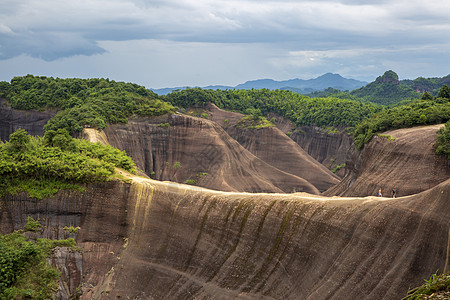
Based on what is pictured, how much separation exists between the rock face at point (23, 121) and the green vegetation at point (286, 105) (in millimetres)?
31200

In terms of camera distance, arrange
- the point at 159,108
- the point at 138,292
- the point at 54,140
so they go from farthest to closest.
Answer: the point at 159,108, the point at 54,140, the point at 138,292

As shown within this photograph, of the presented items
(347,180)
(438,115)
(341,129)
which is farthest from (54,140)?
(341,129)

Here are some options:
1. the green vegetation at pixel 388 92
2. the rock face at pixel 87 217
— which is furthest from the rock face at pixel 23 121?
the green vegetation at pixel 388 92

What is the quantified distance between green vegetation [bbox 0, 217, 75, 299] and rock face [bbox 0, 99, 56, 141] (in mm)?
46164

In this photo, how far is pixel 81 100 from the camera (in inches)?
2702

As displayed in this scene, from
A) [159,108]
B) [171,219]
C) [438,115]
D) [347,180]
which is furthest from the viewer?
[159,108]

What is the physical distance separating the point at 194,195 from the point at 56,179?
402 inches

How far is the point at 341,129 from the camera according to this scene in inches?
3285

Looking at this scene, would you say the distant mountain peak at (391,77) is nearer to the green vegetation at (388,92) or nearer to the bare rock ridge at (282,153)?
the green vegetation at (388,92)

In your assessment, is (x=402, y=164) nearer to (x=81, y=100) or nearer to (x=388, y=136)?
(x=388, y=136)

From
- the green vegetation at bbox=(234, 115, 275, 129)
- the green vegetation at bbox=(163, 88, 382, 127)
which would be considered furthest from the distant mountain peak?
the green vegetation at bbox=(234, 115, 275, 129)

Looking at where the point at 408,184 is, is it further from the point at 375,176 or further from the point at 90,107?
the point at 90,107

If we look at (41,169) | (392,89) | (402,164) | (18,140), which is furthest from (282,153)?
(392,89)

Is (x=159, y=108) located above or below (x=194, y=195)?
above
